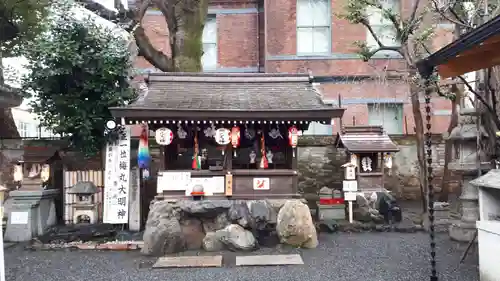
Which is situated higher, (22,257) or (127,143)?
(127,143)

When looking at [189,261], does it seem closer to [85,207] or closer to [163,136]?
[163,136]

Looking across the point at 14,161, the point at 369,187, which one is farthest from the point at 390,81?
the point at 14,161

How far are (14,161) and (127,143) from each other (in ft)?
13.1

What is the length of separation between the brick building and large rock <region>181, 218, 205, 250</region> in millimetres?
8311

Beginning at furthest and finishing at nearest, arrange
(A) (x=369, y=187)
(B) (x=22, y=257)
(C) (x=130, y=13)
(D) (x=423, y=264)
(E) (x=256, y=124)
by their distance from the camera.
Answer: (C) (x=130, y=13) < (A) (x=369, y=187) < (E) (x=256, y=124) < (B) (x=22, y=257) < (D) (x=423, y=264)

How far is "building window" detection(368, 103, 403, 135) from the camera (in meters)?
17.7

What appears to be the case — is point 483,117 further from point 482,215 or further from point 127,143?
point 127,143

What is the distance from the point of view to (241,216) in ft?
34.5

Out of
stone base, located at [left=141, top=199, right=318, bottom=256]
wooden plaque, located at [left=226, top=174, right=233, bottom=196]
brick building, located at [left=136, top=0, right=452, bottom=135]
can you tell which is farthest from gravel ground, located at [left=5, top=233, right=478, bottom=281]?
brick building, located at [left=136, top=0, right=452, bottom=135]

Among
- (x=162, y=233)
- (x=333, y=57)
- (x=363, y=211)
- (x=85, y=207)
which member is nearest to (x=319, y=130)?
(x=333, y=57)

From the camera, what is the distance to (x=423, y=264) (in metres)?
8.66

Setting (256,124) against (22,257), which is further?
(256,124)

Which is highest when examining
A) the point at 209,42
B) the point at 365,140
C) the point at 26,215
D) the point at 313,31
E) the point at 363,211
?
the point at 313,31

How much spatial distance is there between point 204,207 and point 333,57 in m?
9.92
